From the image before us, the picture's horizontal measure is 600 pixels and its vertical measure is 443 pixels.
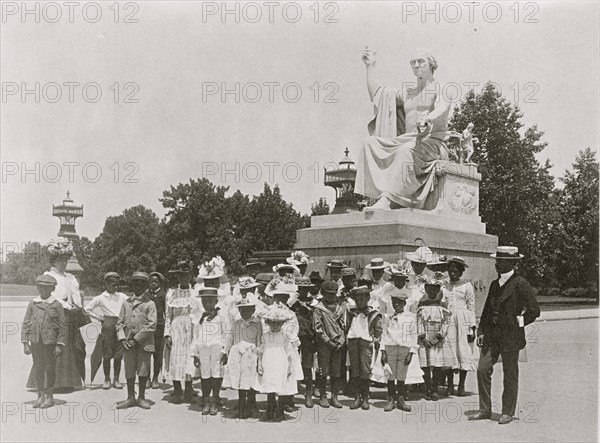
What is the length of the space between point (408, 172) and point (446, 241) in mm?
1417

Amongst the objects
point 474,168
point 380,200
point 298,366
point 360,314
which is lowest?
point 298,366

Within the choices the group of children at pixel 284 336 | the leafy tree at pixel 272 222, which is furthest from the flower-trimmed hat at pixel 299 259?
the leafy tree at pixel 272 222

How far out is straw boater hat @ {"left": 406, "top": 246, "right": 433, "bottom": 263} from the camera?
980cm

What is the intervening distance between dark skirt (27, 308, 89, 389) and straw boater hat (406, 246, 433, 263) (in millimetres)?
4983

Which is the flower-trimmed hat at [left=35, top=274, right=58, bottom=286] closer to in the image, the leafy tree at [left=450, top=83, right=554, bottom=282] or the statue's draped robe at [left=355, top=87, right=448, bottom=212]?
the statue's draped robe at [left=355, top=87, right=448, bottom=212]

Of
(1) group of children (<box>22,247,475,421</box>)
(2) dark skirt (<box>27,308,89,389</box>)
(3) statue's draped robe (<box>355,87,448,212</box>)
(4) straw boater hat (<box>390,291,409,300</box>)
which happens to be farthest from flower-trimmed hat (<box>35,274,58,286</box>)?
(3) statue's draped robe (<box>355,87,448,212</box>)

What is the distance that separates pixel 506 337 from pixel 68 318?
243 inches

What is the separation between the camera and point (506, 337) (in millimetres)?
7469

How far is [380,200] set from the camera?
38.5 ft

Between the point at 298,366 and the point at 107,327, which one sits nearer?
the point at 298,366

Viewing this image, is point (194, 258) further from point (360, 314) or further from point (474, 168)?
point (360, 314)

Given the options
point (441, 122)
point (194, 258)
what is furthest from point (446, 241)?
point (194, 258)

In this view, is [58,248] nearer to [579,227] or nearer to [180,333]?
[180,333]

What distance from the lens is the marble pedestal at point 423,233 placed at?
35.8 feet
